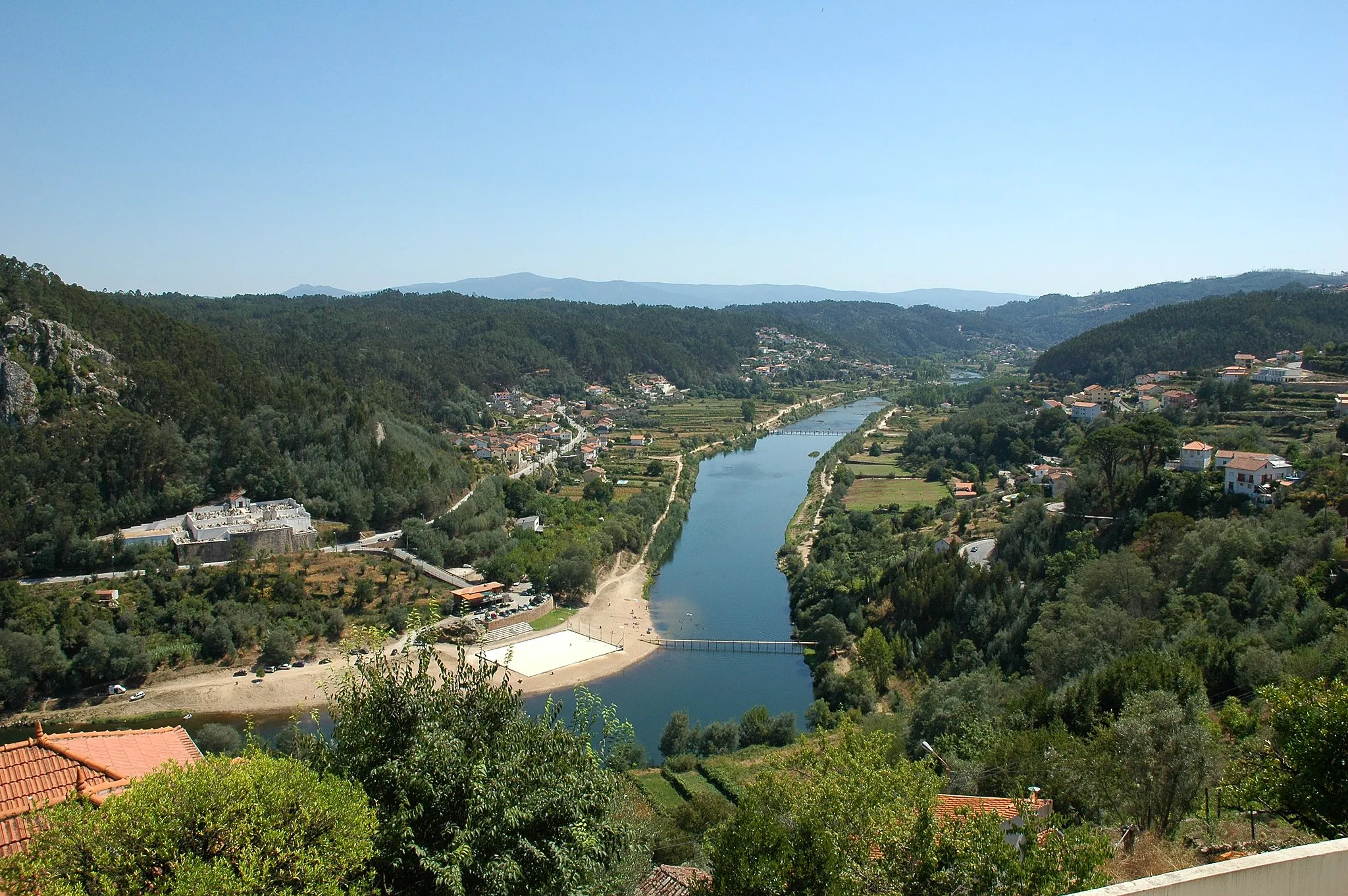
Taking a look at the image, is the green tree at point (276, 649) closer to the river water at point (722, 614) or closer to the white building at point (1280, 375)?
the river water at point (722, 614)

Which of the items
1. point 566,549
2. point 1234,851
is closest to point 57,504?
point 566,549

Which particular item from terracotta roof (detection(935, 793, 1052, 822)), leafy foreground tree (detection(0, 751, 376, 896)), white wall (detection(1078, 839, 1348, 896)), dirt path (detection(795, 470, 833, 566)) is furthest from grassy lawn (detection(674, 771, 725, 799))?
dirt path (detection(795, 470, 833, 566))

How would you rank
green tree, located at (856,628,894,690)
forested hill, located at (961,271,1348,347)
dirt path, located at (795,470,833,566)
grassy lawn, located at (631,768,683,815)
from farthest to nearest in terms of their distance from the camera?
1. forested hill, located at (961,271,1348,347)
2. dirt path, located at (795,470,833,566)
3. green tree, located at (856,628,894,690)
4. grassy lawn, located at (631,768,683,815)

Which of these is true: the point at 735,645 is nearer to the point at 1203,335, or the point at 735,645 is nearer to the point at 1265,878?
the point at 1265,878

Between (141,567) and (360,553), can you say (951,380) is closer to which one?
(360,553)

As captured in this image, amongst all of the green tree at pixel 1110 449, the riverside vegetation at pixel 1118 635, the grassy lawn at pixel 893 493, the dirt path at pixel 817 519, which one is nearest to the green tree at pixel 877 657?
the riverside vegetation at pixel 1118 635

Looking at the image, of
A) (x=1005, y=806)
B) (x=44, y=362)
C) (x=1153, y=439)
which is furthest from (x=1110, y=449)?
(x=44, y=362)

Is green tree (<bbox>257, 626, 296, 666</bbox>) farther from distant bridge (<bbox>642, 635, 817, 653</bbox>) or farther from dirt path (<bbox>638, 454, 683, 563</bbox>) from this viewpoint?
dirt path (<bbox>638, 454, 683, 563</bbox>)
